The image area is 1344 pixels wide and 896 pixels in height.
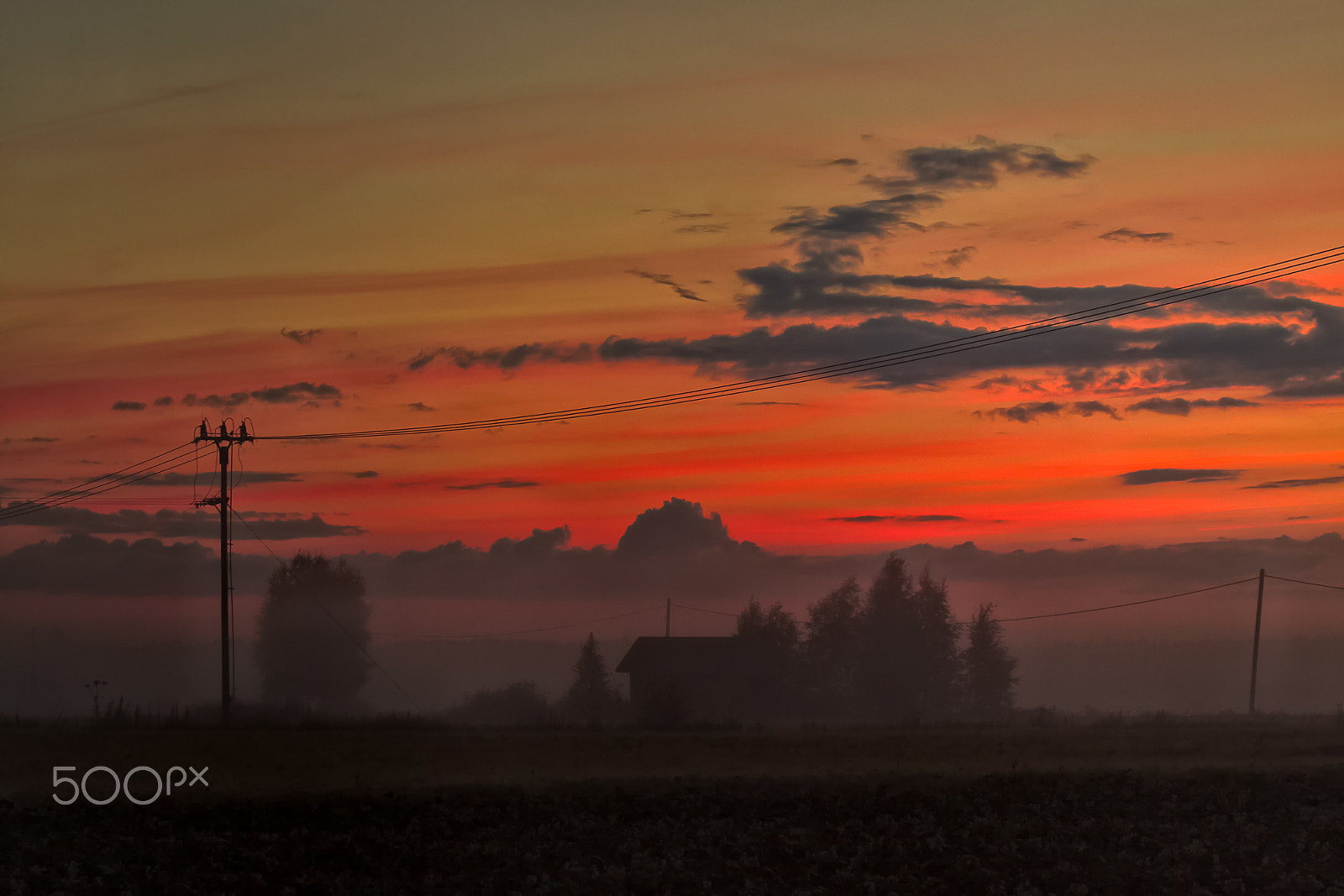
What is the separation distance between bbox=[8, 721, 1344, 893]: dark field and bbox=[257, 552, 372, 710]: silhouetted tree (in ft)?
249

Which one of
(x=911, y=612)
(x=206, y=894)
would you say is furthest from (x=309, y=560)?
(x=206, y=894)

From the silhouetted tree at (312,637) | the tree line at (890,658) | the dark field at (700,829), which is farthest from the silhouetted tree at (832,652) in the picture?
the dark field at (700,829)

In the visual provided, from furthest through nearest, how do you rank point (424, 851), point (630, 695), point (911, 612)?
point (911, 612) → point (630, 695) → point (424, 851)

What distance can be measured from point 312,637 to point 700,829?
291ft

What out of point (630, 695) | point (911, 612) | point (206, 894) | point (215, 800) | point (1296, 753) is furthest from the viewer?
point (911, 612)

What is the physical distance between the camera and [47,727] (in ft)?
140

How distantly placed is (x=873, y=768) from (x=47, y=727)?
28813 mm

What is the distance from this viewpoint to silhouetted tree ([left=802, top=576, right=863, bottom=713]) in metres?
98.7

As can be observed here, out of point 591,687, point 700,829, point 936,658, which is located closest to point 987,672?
point 936,658

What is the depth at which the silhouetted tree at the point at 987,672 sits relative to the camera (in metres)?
101

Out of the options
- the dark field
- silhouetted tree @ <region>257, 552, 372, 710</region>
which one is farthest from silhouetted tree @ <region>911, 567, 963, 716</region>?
the dark field

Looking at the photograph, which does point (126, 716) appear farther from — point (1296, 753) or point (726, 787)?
point (1296, 753)

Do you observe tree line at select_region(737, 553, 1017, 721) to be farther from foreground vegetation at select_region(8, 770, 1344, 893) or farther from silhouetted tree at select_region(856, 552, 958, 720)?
foreground vegetation at select_region(8, 770, 1344, 893)

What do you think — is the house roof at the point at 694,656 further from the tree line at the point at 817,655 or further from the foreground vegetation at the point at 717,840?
the foreground vegetation at the point at 717,840
